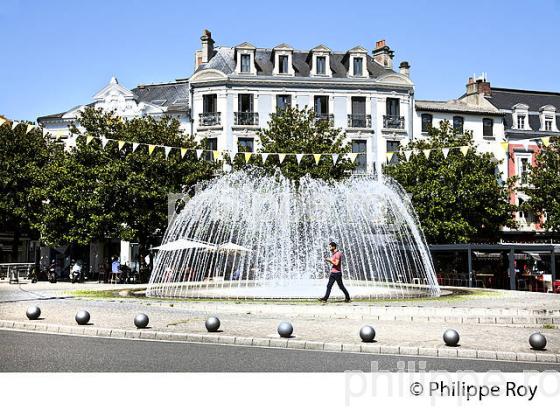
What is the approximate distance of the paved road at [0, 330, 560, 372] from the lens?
10641 millimetres

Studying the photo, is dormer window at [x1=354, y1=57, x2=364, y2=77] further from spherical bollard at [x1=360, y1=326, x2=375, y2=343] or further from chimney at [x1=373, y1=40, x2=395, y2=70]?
spherical bollard at [x1=360, y1=326, x2=375, y2=343]

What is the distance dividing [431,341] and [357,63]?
153 feet

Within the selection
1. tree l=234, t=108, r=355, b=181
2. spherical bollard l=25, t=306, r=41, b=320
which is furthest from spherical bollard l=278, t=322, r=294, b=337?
tree l=234, t=108, r=355, b=181

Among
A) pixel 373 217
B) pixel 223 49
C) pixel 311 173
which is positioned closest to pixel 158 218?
pixel 311 173

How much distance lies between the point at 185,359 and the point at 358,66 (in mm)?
49045

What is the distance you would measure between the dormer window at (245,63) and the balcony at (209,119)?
14.8 feet

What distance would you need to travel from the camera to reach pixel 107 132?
44.3 meters

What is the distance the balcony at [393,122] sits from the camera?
5631cm

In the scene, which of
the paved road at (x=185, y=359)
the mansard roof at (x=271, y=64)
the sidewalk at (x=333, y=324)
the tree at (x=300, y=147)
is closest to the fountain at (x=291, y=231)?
the tree at (x=300, y=147)

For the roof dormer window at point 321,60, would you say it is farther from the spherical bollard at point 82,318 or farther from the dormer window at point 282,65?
the spherical bollard at point 82,318

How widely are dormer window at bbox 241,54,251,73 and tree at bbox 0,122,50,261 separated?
17.1 m
